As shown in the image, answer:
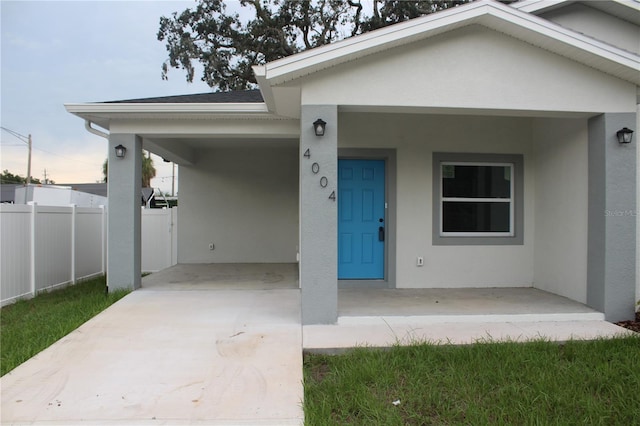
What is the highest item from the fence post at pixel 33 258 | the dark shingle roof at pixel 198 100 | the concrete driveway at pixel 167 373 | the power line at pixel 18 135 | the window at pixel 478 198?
the power line at pixel 18 135

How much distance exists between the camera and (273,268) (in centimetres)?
958

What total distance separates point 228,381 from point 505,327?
3496mm

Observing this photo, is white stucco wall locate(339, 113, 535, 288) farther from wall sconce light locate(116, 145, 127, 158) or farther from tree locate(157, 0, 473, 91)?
tree locate(157, 0, 473, 91)

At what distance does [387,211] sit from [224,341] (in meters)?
3.72

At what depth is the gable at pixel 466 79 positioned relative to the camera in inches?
196

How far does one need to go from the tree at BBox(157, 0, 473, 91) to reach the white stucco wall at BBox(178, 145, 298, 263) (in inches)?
341

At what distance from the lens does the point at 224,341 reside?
4.43 meters

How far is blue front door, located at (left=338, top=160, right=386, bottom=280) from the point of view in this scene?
278 inches

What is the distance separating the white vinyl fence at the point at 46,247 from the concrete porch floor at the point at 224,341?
71.8 inches

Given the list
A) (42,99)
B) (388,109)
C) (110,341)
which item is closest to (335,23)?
(42,99)

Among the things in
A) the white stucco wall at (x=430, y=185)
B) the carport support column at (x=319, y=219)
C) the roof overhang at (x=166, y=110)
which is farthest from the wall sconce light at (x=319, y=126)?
the white stucco wall at (x=430, y=185)

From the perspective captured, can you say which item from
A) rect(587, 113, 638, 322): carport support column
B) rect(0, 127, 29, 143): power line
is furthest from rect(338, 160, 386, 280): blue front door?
rect(0, 127, 29, 143): power line

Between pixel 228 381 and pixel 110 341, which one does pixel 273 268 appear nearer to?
pixel 110 341

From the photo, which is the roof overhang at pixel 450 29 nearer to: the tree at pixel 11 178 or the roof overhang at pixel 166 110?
the roof overhang at pixel 166 110
